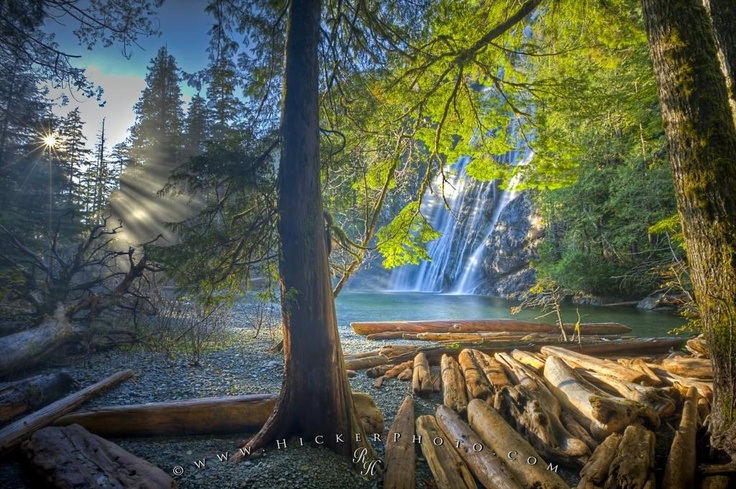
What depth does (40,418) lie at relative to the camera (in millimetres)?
3619

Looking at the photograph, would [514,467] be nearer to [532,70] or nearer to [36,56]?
[36,56]

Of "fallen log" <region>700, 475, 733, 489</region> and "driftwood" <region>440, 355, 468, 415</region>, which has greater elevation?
"fallen log" <region>700, 475, 733, 489</region>

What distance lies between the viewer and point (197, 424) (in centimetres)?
387

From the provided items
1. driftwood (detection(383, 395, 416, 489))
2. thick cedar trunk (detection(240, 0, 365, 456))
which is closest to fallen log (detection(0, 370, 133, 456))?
thick cedar trunk (detection(240, 0, 365, 456))

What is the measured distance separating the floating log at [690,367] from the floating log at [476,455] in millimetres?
3791

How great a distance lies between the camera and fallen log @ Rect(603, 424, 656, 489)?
264 cm

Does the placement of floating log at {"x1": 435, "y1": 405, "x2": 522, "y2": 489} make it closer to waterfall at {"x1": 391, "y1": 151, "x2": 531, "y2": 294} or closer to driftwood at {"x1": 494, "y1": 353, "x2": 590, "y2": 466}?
driftwood at {"x1": 494, "y1": 353, "x2": 590, "y2": 466}

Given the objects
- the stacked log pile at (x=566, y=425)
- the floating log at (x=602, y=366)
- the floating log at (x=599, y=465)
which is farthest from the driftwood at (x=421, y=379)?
the floating log at (x=599, y=465)

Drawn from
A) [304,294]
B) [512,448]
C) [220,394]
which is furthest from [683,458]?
[220,394]

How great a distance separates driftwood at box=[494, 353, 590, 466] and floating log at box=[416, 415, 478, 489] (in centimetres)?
98

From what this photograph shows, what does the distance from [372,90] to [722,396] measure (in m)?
5.95

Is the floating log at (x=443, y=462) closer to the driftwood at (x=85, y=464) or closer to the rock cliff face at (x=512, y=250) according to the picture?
the driftwood at (x=85, y=464)

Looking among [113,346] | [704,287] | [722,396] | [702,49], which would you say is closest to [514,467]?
[722,396]

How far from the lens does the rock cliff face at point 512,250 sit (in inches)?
977
